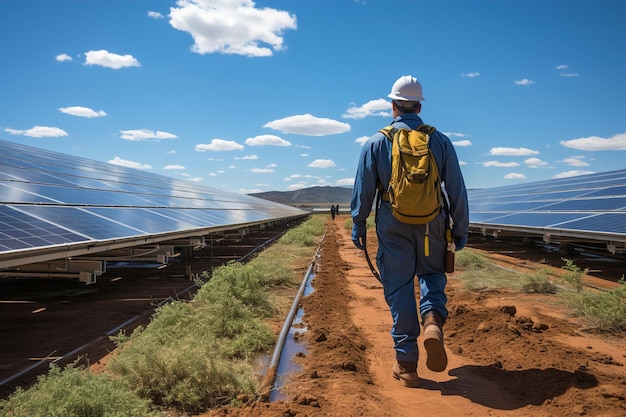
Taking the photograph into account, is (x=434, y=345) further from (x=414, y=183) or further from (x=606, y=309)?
(x=606, y=309)

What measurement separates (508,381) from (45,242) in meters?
4.68

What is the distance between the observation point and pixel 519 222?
1315cm

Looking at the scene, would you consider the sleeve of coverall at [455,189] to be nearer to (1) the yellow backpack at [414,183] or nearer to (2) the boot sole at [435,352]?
(1) the yellow backpack at [414,183]

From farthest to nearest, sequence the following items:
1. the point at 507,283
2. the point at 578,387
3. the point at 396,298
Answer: the point at 507,283
the point at 396,298
the point at 578,387

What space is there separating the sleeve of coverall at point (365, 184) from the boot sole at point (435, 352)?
3.36ft

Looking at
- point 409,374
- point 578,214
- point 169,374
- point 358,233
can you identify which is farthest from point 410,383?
point 578,214

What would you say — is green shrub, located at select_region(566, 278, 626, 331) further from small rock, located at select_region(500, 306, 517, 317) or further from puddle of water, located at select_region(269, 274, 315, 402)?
puddle of water, located at select_region(269, 274, 315, 402)

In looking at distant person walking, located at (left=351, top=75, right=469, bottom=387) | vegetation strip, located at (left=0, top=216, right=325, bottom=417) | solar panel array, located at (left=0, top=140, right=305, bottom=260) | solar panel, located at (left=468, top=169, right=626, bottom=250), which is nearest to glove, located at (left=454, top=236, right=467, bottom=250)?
distant person walking, located at (left=351, top=75, right=469, bottom=387)

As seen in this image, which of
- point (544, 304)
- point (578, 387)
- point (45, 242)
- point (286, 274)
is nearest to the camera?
point (578, 387)

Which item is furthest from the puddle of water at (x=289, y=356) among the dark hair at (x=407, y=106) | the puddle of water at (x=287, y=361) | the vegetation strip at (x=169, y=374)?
the dark hair at (x=407, y=106)

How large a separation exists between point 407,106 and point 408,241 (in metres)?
1.13

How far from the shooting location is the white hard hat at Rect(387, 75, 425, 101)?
154 inches

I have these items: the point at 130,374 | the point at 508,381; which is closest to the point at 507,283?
the point at 508,381

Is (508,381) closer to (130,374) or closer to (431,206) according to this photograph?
(431,206)
